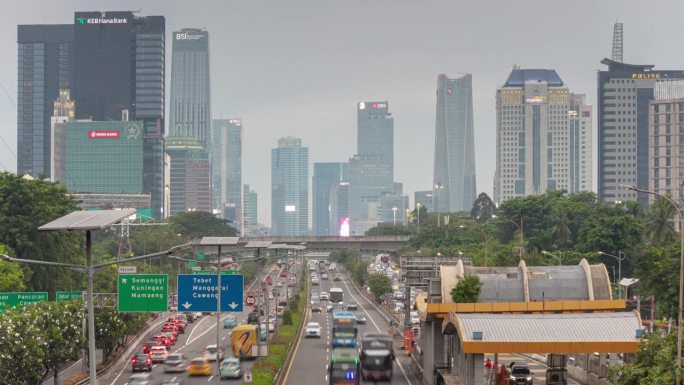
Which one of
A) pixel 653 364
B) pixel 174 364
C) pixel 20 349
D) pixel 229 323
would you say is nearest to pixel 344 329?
pixel 174 364

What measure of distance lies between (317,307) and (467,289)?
8994 centimetres

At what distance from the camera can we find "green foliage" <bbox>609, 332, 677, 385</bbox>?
44.9 meters

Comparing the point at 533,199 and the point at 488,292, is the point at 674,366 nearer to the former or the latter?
the point at 488,292

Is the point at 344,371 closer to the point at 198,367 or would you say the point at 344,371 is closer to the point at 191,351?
the point at 198,367

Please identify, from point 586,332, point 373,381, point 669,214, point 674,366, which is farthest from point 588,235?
point 674,366

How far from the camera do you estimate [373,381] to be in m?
70.5

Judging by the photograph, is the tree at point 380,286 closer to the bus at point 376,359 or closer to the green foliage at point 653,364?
the bus at point 376,359

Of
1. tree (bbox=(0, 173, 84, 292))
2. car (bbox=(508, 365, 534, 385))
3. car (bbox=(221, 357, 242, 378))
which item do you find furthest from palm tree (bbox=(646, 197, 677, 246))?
car (bbox=(221, 357, 242, 378))

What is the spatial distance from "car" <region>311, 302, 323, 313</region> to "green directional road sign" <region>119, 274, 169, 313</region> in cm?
8623

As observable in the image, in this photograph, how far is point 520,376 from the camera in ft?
212

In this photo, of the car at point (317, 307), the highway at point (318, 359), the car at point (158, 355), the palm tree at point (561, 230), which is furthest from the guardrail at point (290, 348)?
the palm tree at point (561, 230)

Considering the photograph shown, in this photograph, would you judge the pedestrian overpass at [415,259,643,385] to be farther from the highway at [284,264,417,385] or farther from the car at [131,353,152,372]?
the car at [131,353,152,372]

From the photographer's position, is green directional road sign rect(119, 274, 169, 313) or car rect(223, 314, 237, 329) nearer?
green directional road sign rect(119, 274, 169, 313)

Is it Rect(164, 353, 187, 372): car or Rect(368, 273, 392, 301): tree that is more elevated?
Rect(164, 353, 187, 372): car
